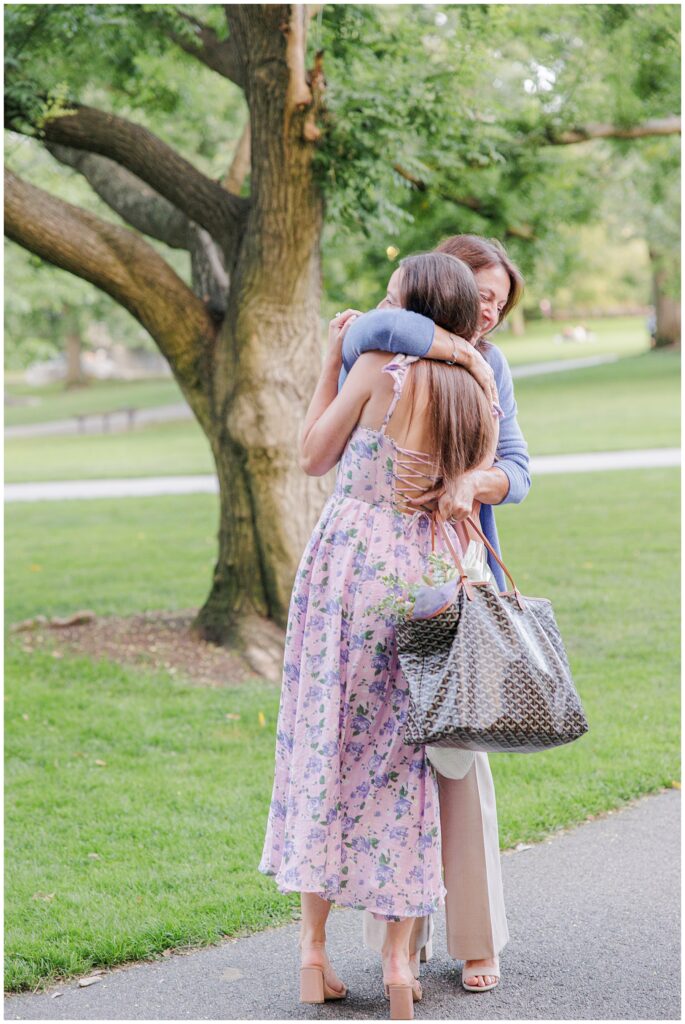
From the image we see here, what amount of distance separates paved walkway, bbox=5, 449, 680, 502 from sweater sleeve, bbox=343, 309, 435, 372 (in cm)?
1318

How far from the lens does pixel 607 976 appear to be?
3.54m

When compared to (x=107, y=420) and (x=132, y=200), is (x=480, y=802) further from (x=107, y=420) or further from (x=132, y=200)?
(x=107, y=420)

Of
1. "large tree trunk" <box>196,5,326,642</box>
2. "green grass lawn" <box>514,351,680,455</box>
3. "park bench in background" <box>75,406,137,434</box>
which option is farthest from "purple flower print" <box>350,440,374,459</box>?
"park bench in background" <box>75,406,137,434</box>

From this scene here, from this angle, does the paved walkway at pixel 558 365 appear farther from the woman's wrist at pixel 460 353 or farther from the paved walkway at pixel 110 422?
the woman's wrist at pixel 460 353

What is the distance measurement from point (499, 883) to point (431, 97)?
15.9 ft

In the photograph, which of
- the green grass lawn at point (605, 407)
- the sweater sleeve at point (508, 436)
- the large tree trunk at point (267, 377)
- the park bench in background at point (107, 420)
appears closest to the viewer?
the sweater sleeve at point (508, 436)

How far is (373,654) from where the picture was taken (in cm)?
327

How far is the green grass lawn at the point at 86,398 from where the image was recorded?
38.9 m

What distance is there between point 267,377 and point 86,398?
→ 3986 cm

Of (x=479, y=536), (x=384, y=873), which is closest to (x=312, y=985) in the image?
(x=384, y=873)

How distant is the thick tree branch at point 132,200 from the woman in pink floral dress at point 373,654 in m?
5.24

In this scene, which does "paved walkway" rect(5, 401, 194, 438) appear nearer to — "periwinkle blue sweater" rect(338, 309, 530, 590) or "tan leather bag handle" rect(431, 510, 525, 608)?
"periwinkle blue sweater" rect(338, 309, 530, 590)

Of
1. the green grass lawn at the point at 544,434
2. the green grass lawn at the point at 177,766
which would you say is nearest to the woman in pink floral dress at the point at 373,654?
the green grass lawn at the point at 177,766

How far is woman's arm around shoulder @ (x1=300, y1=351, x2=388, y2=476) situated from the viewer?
3234 mm
